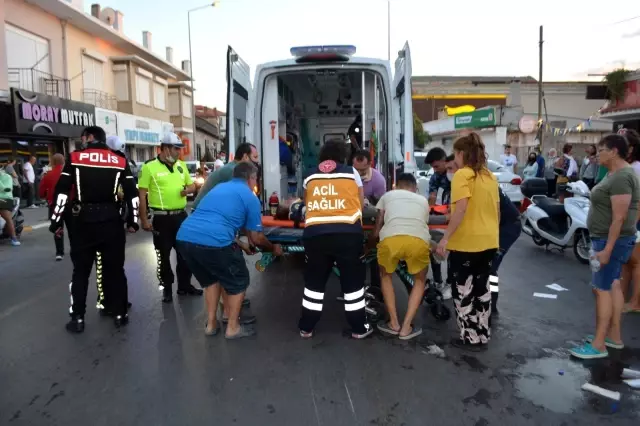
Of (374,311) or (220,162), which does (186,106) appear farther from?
(374,311)

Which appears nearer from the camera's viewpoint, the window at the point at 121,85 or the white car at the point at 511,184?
the white car at the point at 511,184

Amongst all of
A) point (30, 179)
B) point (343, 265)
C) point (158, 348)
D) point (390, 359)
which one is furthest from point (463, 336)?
point (30, 179)

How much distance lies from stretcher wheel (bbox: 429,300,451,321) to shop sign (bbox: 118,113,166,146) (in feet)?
71.1

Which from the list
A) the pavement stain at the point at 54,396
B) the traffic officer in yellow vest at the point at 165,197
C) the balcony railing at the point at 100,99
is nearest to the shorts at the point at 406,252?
the traffic officer in yellow vest at the point at 165,197

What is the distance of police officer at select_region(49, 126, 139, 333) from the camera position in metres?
4.60

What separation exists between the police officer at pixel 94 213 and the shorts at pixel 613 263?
4.24 meters

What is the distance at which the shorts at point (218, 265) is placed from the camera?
4328 millimetres

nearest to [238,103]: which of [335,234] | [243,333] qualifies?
[335,234]

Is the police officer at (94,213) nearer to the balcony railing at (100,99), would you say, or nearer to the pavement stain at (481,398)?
the pavement stain at (481,398)

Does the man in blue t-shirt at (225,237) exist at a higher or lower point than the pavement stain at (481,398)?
higher

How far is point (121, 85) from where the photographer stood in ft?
84.2

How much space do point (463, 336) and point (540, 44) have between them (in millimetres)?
26964

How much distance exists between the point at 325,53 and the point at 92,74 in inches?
815

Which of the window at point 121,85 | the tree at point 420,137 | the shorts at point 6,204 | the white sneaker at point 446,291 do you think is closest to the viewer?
the white sneaker at point 446,291
